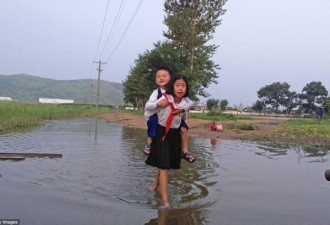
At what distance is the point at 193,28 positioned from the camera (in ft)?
93.7

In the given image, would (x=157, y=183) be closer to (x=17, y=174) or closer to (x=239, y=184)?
(x=239, y=184)

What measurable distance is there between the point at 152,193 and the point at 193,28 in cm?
2564

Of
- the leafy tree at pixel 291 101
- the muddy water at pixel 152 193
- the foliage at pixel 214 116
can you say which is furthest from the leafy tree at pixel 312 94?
the muddy water at pixel 152 193

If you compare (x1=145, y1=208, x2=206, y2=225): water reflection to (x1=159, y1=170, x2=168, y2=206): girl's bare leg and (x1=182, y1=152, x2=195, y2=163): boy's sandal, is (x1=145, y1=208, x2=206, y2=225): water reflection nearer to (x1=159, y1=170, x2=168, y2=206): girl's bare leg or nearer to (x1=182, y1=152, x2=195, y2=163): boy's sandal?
(x1=159, y1=170, x2=168, y2=206): girl's bare leg

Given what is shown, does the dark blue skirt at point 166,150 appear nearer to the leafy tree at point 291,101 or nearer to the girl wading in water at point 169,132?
the girl wading in water at point 169,132

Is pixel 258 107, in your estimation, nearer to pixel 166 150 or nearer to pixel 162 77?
pixel 162 77

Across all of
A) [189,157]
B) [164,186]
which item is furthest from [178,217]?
[189,157]

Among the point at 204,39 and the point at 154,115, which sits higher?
the point at 204,39

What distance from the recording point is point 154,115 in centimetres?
414

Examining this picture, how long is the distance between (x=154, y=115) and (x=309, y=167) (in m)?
4.57

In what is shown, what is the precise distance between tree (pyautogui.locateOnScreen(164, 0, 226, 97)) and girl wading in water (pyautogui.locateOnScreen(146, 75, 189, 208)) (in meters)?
24.3

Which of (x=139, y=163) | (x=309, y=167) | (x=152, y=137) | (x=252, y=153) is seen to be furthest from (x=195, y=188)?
(x=252, y=153)

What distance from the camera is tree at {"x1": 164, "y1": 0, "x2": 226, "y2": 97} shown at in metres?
28.4

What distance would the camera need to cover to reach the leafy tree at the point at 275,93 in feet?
257
